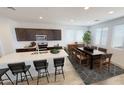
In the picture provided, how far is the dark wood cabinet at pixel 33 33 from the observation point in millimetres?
5137

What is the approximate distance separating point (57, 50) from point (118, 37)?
3.41 meters

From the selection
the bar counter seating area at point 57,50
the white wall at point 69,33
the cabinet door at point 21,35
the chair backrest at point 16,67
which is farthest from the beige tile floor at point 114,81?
the cabinet door at point 21,35

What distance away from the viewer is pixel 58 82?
2529 mm

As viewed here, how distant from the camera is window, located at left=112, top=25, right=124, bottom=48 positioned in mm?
3771

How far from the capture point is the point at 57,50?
3215 millimetres

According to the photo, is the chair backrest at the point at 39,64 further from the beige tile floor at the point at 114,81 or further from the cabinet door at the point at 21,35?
the cabinet door at the point at 21,35

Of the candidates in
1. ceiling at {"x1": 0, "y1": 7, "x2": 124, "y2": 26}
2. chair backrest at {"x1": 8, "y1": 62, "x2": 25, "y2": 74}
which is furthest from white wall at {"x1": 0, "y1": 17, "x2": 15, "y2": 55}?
chair backrest at {"x1": 8, "y1": 62, "x2": 25, "y2": 74}

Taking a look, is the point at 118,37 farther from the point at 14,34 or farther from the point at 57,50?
the point at 14,34

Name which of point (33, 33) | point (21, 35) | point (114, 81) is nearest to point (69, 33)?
point (33, 33)

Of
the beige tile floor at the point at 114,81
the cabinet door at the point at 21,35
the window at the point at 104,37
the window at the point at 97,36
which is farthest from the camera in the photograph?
the window at the point at 97,36
